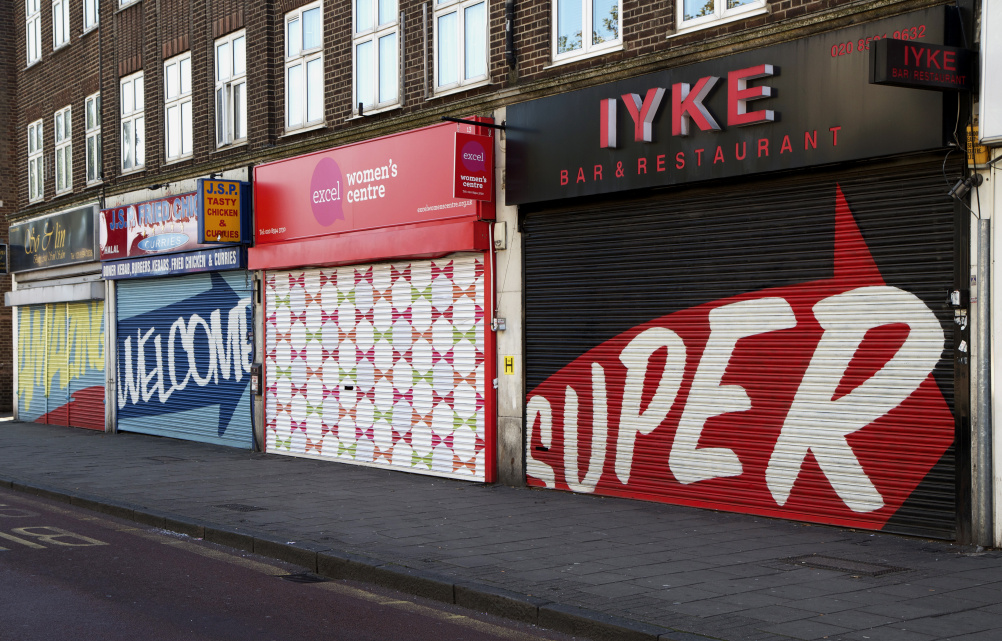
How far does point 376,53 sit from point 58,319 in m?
12.7

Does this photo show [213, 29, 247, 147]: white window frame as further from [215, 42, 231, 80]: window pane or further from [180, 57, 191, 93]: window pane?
[180, 57, 191, 93]: window pane

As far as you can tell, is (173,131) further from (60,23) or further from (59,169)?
(60,23)

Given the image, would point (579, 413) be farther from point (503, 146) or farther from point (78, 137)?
point (78, 137)

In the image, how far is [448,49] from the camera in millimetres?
13938

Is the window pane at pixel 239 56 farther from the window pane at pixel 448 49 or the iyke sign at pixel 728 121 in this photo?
the iyke sign at pixel 728 121

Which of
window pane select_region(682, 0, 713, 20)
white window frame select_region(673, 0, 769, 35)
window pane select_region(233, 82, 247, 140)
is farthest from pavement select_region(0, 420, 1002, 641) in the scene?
window pane select_region(233, 82, 247, 140)

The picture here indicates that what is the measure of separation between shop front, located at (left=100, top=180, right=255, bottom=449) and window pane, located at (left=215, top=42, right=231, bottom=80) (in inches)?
85.9

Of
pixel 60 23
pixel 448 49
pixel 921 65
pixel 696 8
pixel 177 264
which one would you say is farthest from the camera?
pixel 60 23

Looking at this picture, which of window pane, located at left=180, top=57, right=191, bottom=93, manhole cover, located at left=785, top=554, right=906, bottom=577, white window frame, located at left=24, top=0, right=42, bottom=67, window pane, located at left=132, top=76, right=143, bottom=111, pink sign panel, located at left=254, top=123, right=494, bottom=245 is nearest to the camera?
manhole cover, located at left=785, top=554, right=906, bottom=577

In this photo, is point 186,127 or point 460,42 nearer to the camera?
point 460,42

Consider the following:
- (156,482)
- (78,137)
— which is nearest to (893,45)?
(156,482)

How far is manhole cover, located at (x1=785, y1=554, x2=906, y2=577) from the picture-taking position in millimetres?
7699

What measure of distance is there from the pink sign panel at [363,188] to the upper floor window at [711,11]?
3.13 m

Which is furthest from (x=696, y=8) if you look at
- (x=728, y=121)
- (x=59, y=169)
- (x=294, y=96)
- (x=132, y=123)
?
(x=59, y=169)
